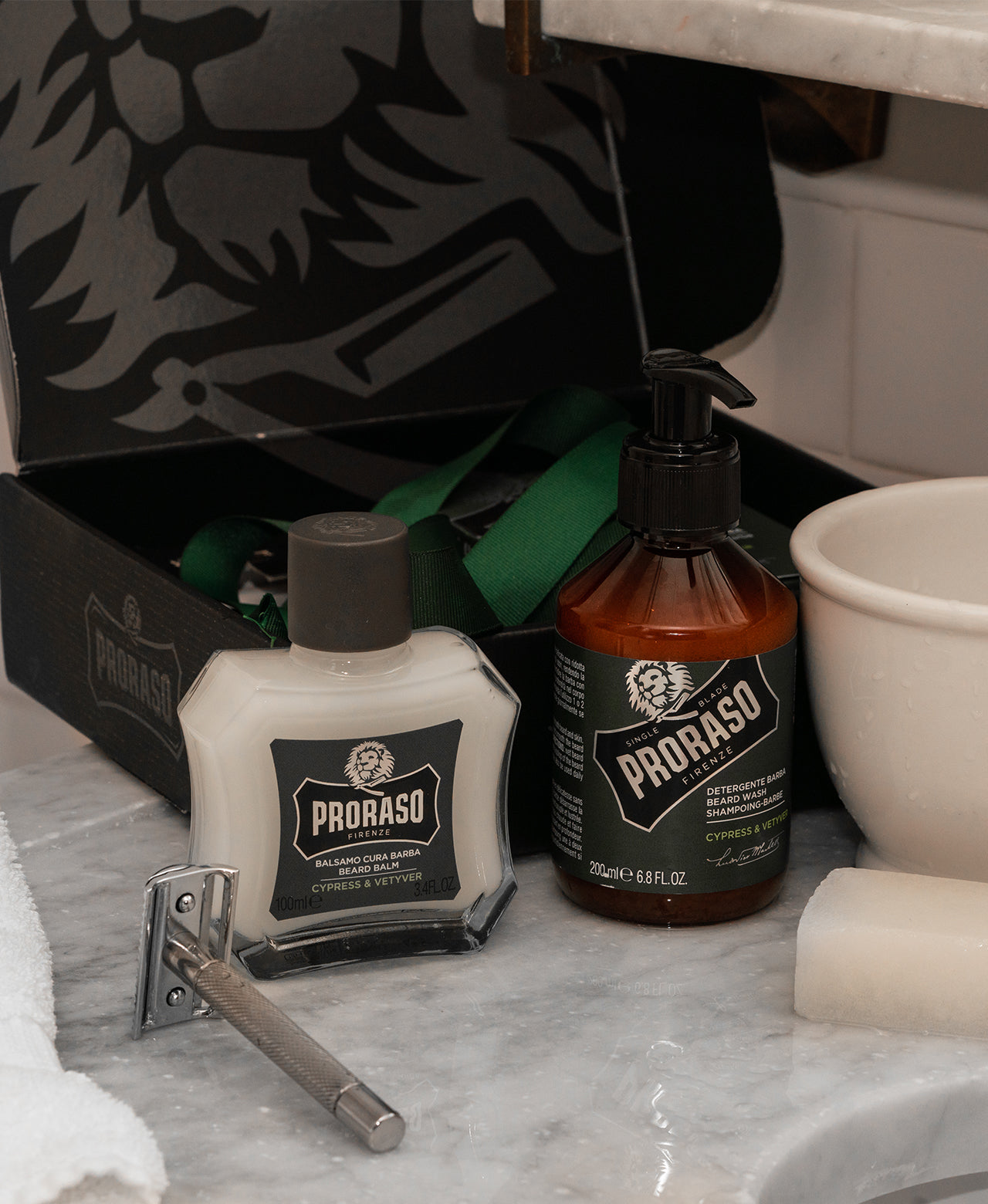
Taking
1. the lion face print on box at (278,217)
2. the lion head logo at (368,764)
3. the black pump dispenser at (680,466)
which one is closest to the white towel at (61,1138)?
the lion head logo at (368,764)

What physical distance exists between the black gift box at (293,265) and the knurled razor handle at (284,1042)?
164 mm

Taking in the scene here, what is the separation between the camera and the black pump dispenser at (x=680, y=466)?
55 cm

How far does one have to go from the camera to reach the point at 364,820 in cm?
55

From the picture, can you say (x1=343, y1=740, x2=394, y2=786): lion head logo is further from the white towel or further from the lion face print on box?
the lion face print on box

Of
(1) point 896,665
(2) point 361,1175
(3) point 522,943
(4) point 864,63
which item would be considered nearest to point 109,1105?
(2) point 361,1175

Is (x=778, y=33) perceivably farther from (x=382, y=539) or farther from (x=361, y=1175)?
(x=361, y=1175)

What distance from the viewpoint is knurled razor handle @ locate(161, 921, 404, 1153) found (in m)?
0.46

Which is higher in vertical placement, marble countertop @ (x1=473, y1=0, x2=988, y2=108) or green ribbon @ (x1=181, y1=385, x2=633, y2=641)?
marble countertop @ (x1=473, y1=0, x2=988, y2=108)

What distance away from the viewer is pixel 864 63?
579mm

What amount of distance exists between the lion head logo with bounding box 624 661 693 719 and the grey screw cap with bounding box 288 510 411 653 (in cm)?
8

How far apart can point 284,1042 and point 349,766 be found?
99 millimetres

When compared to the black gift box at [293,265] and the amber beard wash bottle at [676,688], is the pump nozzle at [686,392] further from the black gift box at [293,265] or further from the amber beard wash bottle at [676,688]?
the black gift box at [293,265]
